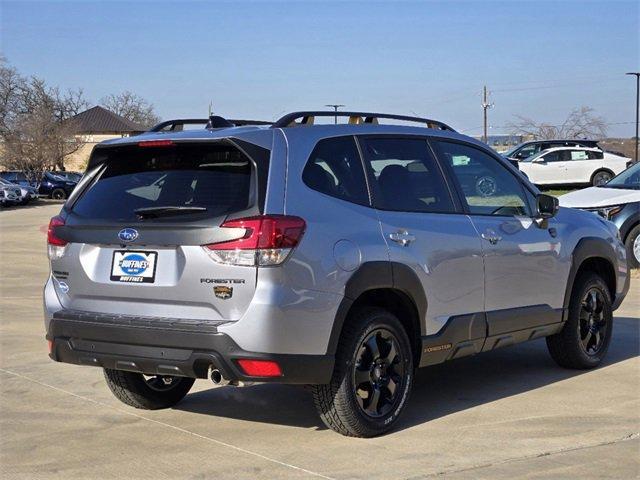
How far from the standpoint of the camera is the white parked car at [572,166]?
113 ft

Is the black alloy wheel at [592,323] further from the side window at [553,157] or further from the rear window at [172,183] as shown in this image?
the side window at [553,157]

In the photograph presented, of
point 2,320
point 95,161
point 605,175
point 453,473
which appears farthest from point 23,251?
point 605,175

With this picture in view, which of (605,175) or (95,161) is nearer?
(95,161)

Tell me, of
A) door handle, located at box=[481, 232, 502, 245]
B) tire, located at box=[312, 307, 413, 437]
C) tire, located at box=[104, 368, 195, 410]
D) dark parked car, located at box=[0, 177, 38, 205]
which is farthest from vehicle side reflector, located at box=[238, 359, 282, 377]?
dark parked car, located at box=[0, 177, 38, 205]

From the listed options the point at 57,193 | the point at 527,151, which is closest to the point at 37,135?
the point at 57,193

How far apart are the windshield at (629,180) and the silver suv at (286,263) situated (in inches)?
324

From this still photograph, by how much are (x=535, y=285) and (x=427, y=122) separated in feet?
4.65

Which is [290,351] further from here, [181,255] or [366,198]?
[366,198]

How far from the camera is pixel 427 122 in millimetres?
7012

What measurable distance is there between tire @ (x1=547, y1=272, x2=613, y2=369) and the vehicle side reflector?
3236mm

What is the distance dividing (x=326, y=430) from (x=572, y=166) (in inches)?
1178

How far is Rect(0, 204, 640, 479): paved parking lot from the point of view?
539 centimetres

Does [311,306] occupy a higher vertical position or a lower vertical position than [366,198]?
lower

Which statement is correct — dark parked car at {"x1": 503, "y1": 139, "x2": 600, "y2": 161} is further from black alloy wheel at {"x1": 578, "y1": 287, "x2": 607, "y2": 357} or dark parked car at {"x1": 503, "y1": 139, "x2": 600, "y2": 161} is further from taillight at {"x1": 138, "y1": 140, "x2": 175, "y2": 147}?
taillight at {"x1": 138, "y1": 140, "x2": 175, "y2": 147}
